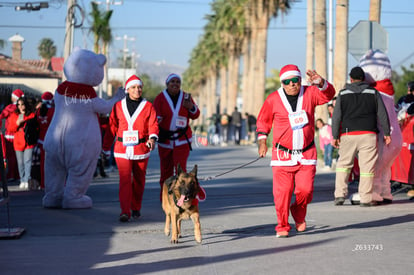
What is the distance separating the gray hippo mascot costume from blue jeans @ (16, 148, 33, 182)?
13.0ft

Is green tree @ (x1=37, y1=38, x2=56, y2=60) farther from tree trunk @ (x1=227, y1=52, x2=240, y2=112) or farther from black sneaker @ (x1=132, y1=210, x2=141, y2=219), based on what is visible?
black sneaker @ (x1=132, y1=210, x2=141, y2=219)

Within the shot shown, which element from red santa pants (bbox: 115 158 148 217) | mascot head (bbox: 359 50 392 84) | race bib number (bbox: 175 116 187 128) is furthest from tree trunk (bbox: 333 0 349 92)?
red santa pants (bbox: 115 158 148 217)

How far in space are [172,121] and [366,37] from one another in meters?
6.85

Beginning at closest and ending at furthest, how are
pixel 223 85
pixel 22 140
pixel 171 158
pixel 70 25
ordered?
pixel 171 158 < pixel 22 140 < pixel 70 25 < pixel 223 85

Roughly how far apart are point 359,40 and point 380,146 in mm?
5066

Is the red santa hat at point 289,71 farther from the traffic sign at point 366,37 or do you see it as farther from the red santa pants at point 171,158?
the traffic sign at point 366,37

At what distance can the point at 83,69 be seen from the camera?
42.2ft

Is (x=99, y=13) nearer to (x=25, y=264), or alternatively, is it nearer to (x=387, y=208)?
(x=387, y=208)

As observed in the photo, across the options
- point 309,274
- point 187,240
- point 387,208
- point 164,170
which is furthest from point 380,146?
point 309,274

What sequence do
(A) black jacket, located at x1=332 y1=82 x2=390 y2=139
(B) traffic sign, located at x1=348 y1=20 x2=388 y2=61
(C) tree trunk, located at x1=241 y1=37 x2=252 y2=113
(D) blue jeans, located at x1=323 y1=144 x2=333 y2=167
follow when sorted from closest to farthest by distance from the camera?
(A) black jacket, located at x1=332 y1=82 x2=390 y2=139 < (B) traffic sign, located at x1=348 y1=20 x2=388 y2=61 < (D) blue jeans, located at x1=323 y1=144 x2=333 y2=167 < (C) tree trunk, located at x1=241 y1=37 x2=252 y2=113

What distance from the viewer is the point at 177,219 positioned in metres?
9.05

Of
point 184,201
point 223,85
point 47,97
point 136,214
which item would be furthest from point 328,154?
point 223,85

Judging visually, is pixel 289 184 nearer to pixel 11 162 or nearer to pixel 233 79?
pixel 11 162

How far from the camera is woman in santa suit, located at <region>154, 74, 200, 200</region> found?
1191 centimetres
